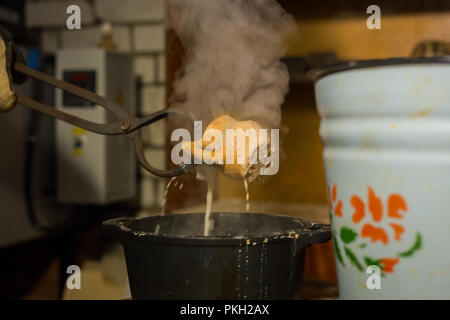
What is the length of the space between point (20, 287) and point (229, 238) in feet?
6.03

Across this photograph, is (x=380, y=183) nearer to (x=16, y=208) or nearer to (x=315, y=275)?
(x=315, y=275)

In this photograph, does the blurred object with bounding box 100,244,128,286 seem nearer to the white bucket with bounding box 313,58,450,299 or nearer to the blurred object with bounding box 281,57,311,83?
the blurred object with bounding box 281,57,311,83

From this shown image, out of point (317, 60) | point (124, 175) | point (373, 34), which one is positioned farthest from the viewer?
point (124, 175)

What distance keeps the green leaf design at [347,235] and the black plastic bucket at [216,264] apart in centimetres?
8

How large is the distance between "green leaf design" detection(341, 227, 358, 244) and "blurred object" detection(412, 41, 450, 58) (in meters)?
1.28

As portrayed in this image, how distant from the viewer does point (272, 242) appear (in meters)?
0.60

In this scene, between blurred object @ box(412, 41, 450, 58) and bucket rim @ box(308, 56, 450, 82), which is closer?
bucket rim @ box(308, 56, 450, 82)

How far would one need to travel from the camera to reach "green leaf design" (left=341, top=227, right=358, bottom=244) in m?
0.54

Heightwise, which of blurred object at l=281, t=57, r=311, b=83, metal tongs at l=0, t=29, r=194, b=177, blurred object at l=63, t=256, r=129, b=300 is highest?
blurred object at l=281, t=57, r=311, b=83

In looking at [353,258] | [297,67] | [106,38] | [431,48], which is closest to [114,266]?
[106,38]

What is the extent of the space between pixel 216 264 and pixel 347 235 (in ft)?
0.54

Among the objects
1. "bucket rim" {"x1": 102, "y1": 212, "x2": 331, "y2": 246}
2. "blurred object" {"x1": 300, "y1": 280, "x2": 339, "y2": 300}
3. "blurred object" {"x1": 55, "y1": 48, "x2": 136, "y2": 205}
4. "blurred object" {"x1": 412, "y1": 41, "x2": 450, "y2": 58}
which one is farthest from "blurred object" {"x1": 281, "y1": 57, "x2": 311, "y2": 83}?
"bucket rim" {"x1": 102, "y1": 212, "x2": 331, "y2": 246}

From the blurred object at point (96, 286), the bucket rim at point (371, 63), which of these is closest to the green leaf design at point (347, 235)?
the bucket rim at point (371, 63)
